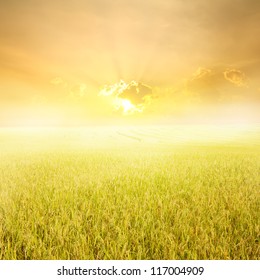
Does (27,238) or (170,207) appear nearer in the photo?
(27,238)

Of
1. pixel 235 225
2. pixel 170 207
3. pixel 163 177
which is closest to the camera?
pixel 235 225

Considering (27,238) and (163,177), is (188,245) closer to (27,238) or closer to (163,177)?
(27,238)

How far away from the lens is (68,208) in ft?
11.5

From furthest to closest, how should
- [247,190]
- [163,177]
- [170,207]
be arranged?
[163,177]
[247,190]
[170,207]

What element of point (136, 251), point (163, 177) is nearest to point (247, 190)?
point (163, 177)

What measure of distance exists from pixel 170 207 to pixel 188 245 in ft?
Result: 3.26

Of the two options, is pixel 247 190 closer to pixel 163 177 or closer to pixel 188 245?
pixel 163 177

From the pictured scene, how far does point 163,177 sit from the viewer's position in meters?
6.03

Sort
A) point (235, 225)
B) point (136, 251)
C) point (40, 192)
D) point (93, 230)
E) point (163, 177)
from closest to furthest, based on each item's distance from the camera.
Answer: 1. point (136, 251)
2. point (93, 230)
3. point (235, 225)
4. point (40, 192)
5. point (163, 177)
